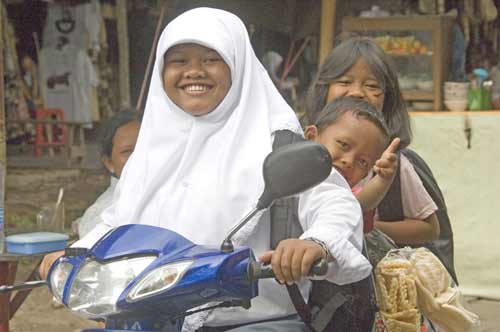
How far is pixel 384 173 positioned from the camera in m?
2.74

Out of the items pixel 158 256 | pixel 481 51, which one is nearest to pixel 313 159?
pixel 158 256

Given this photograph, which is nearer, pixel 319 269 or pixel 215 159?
pixel 319 269

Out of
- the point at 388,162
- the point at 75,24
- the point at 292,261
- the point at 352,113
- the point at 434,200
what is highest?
the point at 75,24

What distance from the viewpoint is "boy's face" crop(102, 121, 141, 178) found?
438cm

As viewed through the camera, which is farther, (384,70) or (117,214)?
(384,70)

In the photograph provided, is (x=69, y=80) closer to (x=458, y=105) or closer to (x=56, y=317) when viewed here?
(x=56, y=317)

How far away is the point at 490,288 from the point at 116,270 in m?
4.91

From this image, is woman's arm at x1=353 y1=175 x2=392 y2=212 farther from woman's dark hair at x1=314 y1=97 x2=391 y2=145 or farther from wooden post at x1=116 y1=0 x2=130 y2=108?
wooden post at x1=116 y1=0 x2=130 y2=108

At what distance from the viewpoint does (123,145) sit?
14.4ft

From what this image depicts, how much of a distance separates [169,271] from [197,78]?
724 mm

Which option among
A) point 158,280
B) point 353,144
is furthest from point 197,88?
point 158,280

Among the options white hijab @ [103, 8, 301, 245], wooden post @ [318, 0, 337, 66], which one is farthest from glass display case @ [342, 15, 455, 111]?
white hijab @ [103, 8, 301, 245]

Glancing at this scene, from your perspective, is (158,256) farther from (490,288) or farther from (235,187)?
(490,288)

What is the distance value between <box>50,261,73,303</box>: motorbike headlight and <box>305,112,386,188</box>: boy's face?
3.04 feet
